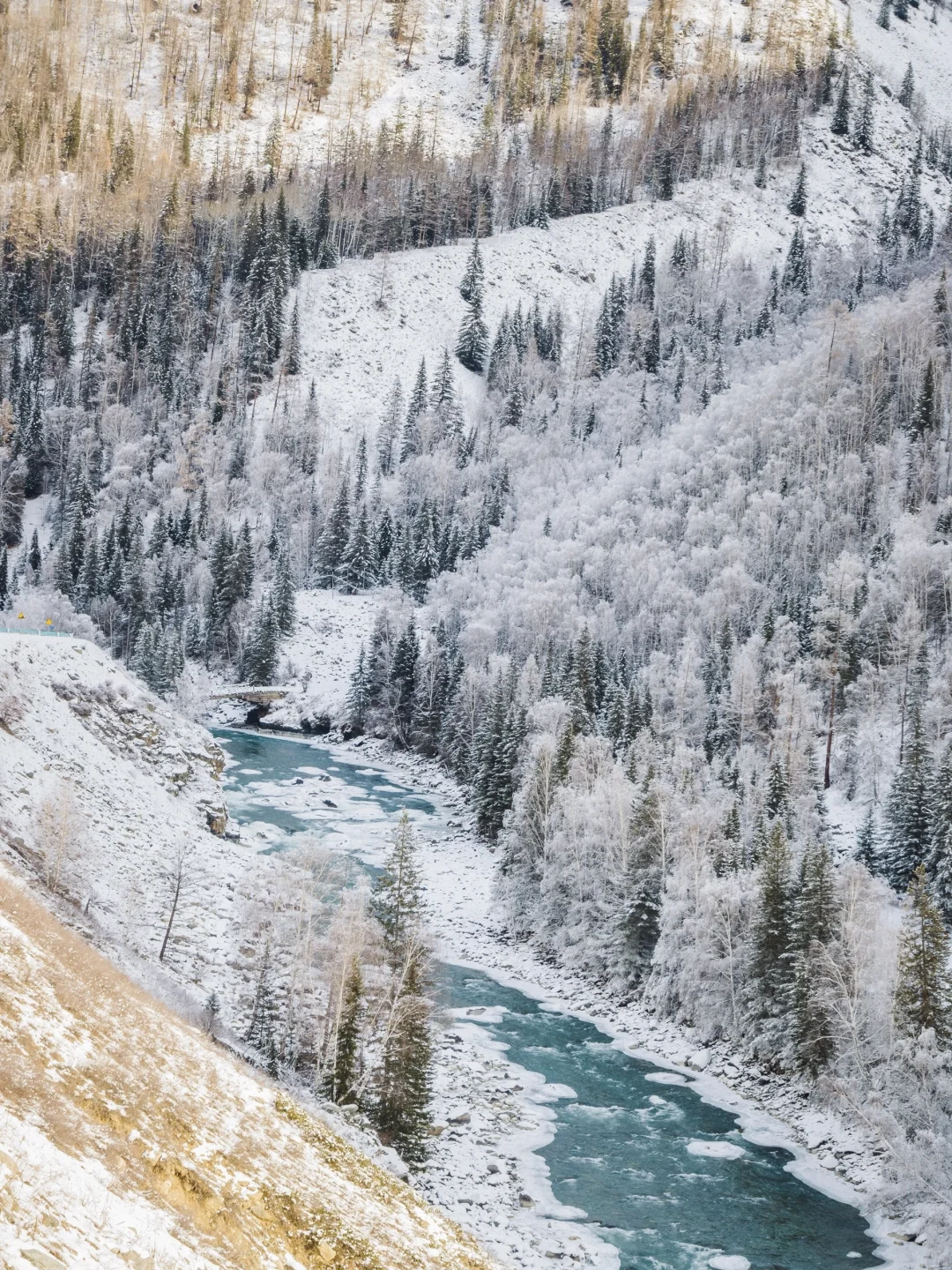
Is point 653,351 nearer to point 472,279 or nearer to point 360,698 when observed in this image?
point 472,279

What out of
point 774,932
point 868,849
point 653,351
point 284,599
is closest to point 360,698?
point 284,599

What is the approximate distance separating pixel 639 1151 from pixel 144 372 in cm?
13780

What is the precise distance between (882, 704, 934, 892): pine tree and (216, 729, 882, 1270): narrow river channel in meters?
21.2

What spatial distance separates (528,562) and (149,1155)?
355ft

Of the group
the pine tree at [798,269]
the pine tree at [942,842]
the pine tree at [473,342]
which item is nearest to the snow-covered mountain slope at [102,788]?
the pine tree at [942,842]

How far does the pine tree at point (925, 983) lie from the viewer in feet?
128

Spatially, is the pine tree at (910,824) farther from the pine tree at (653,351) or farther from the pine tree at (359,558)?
the pine tree at (653,351)

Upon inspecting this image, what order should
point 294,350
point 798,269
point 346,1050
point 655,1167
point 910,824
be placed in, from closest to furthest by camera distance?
point 346,1050
point 655,1167
point 910,824
point 294,350
point 798,269

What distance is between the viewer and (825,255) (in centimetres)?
19012

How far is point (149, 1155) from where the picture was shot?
17.0 metres

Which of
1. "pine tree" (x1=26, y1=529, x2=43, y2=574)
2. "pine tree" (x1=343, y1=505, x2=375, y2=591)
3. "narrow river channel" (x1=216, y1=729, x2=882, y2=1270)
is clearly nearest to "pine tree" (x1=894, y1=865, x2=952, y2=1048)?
"narrow river channel" (x1=216, y1=729, x2=882, y2=1270)

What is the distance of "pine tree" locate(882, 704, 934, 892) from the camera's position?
58.1 metres

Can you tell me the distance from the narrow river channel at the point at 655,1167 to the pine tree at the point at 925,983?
7.11 meters

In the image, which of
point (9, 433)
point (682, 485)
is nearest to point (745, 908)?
point (682, 485)
